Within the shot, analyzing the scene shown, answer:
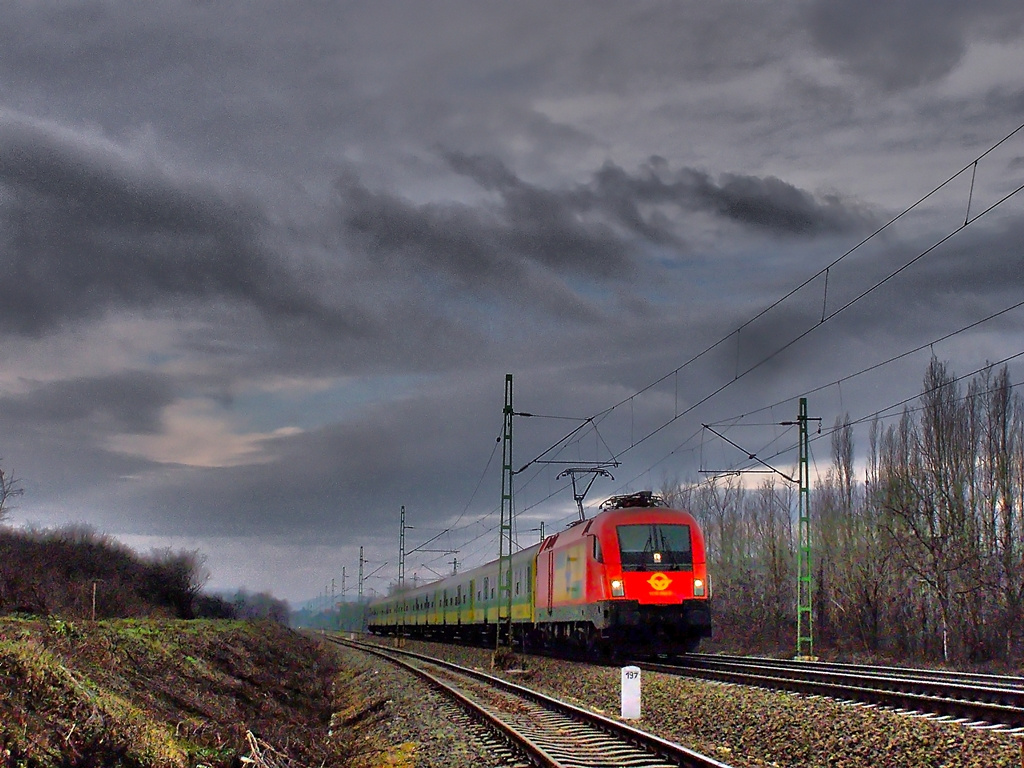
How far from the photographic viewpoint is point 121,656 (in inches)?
Answer: 594

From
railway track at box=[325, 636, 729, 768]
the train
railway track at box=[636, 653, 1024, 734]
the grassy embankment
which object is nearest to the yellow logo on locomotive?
the train

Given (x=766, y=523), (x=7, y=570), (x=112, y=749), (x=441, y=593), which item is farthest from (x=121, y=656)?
(x=766, y=523)

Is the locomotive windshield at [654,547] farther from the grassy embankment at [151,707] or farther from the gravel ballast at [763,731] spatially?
the grassy embankment at [151,707]

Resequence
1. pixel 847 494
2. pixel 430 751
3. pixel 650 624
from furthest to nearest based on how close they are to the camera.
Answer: pixel 847 494, pixel 650 624, pixel 430 751

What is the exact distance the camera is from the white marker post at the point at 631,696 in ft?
51.2

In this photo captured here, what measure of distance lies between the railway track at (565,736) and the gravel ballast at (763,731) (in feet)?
1.84

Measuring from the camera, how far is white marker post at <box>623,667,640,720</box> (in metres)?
15.6

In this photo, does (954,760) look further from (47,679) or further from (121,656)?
(121,656)

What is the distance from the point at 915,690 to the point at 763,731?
195 inches

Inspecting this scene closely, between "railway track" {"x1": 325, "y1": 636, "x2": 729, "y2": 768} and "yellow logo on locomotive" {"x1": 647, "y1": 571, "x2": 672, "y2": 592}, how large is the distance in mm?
5971

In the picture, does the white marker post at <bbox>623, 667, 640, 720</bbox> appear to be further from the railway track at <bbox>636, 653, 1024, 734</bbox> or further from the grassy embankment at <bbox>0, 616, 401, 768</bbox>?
the grassy embankment at <bbox>0, 616, 401, 768</bbox>

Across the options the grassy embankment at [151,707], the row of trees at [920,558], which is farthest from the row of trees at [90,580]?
the row of trees at [920,558]

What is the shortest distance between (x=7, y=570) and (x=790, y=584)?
104 ft

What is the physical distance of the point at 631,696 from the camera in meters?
15.6
